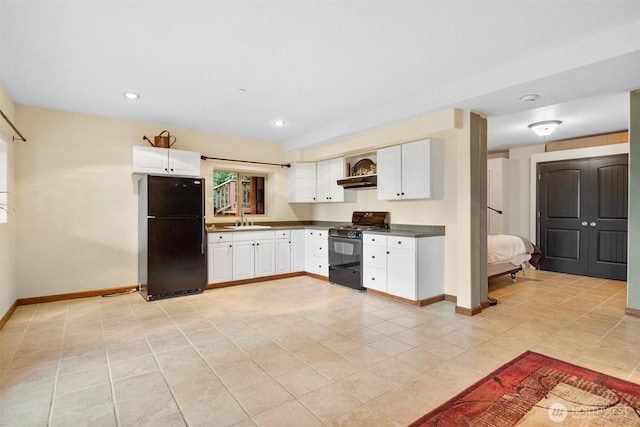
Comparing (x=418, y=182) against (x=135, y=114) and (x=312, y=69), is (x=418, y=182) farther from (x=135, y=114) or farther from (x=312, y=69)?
(x=135, y=114)

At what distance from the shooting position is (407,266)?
13.8ft

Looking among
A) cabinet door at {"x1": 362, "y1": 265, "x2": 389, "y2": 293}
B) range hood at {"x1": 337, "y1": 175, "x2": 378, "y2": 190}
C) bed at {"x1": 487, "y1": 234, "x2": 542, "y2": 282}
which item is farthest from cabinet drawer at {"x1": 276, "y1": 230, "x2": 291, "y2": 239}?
bed at {"x1": 487, "y1": 234, "x2": 542, "y2": 282}

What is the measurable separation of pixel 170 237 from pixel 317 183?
2718 millimetres

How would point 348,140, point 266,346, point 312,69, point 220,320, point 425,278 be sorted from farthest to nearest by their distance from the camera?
point 348,140 → point 425,278 → point 220,320 → point 312,69 → point 266,346

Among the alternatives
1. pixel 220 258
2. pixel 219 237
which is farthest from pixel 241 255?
pixel 219 237

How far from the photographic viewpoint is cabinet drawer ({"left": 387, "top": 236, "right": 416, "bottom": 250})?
4129 millimetres

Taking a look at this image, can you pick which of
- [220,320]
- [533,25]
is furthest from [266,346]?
[533,25]

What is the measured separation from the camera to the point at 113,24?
2.40 meters

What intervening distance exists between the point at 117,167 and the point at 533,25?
5.06 metres

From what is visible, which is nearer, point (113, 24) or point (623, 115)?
point (113, 24)

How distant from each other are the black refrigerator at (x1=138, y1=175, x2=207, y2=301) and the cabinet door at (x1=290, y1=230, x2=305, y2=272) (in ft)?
5.17

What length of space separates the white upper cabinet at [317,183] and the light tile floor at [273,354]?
6.34ft

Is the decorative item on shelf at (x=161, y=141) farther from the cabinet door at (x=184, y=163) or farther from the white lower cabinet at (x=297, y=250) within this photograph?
the white lower cabinet at (x=297, y=250)

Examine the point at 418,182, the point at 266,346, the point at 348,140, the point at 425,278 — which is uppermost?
the point at 348,140
